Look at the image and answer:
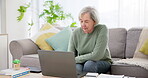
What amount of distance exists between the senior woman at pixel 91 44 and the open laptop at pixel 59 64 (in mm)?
614

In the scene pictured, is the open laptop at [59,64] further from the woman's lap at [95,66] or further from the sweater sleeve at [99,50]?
the sweater sleeve at [99,50]

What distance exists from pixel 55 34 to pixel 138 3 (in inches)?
61.7

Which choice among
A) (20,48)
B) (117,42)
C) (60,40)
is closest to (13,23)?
(20,48)

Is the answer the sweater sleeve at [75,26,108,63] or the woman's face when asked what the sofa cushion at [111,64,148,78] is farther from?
the woman's face

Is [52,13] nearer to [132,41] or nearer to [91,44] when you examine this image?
[132,41]

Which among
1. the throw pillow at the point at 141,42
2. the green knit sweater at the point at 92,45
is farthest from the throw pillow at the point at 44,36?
the throw pillow at the point at 141,42

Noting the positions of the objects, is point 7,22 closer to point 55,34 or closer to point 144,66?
point 55,34

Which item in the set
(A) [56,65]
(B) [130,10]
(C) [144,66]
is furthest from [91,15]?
(B) [130,10]

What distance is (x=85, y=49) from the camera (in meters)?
2.88

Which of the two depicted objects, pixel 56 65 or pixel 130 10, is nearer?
pixel 56 65

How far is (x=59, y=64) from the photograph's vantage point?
1987mm

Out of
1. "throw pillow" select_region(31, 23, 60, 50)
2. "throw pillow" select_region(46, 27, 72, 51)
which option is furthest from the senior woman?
"throw pillow" select_region(31, 23, 60, 50)

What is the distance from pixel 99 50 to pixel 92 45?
0.50 ft

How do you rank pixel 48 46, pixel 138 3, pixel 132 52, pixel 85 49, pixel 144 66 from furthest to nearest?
pixel 138 3 < pixel 48 46 < pixel 132 52 < pixel 85 49 < pixel 144 66
